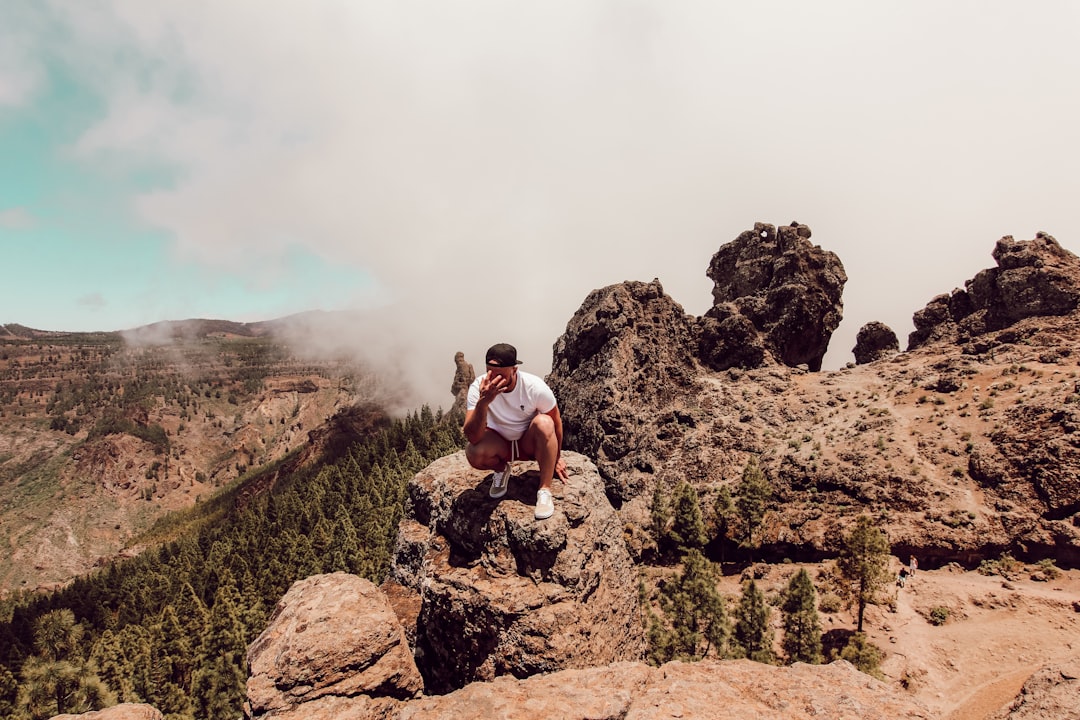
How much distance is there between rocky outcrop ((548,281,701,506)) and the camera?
7112 cm

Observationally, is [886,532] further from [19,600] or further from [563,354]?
[19,600]

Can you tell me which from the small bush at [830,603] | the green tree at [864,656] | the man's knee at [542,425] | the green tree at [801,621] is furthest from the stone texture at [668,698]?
the small bush at [830,603]

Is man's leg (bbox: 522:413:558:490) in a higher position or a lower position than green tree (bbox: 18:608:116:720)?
higher

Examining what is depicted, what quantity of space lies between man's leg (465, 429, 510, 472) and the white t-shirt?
13cm

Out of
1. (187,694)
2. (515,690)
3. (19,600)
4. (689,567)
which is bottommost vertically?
(19,600)

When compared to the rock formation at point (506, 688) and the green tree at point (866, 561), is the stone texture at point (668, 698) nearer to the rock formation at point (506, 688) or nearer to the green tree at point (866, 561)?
the rock formation at point (506, 688)

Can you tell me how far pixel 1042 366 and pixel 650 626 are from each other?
57443 millimetres

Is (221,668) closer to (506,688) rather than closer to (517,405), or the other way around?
(517,405)

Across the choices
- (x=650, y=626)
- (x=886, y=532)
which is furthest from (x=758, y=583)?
(x=650, y=626)

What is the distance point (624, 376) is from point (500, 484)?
6749cm

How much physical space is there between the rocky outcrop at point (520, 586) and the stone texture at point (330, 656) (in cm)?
119

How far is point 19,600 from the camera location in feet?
440

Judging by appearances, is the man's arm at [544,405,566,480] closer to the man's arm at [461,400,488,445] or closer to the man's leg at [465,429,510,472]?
the man's leg at [465,429,510,472]

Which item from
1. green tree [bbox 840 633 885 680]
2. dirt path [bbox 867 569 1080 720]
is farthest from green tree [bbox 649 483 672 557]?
green tree [bbox 840 633 885 680]
